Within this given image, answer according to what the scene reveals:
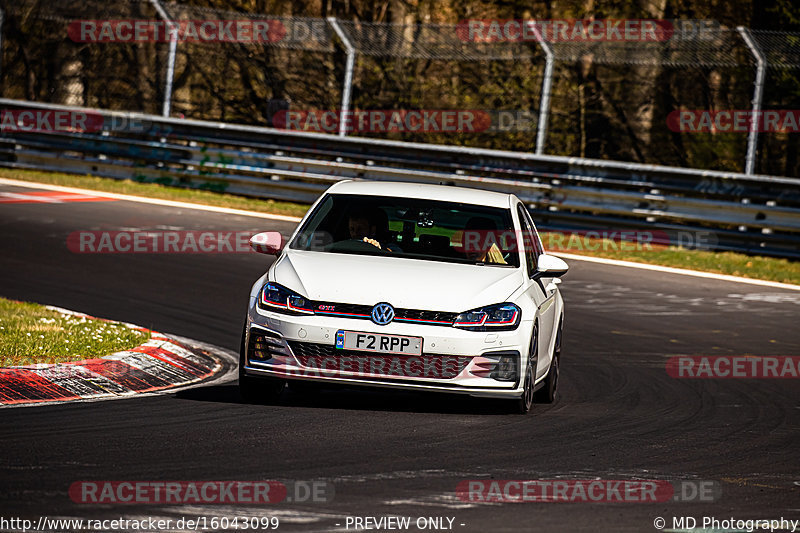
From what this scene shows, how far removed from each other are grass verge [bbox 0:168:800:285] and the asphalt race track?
3879 mm

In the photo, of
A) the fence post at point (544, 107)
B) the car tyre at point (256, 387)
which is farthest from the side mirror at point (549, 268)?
the fence post at point (544, 107)

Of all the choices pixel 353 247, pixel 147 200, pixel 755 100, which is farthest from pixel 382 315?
pixel 147 200

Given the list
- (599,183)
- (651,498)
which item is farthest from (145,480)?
(599,183)

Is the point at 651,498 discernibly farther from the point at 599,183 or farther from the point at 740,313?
the point at 599,183

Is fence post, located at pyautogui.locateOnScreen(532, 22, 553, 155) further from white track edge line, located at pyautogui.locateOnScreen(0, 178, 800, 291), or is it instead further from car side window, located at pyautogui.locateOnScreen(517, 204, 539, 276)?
car side window, located at pyautogui.locateOnScreen(517, 204, 539, 276)

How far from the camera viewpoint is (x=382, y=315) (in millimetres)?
8062

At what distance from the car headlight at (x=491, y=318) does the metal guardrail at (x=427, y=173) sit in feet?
35.3

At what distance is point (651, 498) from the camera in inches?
248

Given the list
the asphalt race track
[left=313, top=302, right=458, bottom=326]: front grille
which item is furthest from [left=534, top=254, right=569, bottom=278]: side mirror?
[left=313, top=302, right=458, bottom=326]: front grille

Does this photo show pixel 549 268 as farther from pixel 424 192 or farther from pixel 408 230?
pixel 424 192

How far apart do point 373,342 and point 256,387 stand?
0.90 meters

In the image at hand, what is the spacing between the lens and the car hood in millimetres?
8148

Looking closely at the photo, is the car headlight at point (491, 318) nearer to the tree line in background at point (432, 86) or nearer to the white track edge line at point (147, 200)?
the white track edge line at point (147, 200)

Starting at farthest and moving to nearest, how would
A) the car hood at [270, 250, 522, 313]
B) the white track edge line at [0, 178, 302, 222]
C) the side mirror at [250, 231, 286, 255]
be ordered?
the white track edge line at [0, 178, 302, 222], the side mirror at [250, 231, 286, 255], the car hood at [270, 250, 522, 313]
